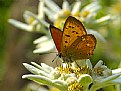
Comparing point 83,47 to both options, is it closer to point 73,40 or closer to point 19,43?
point 73,40

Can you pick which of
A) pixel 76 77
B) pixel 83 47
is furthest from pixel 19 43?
pixel 76 77

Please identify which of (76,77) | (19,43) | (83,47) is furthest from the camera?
(19,43)

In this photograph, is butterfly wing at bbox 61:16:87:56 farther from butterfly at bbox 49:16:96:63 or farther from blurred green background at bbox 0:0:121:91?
blurred green background at bbox 0:0:121:91

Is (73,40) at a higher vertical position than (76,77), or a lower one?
higher

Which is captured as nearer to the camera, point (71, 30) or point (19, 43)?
point (71, 30)

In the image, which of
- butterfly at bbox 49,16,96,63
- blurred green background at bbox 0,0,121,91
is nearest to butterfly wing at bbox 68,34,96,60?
butterfly at bbox 49,16,96,63

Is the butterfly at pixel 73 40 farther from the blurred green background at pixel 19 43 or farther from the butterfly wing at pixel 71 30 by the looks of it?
the blurred green background at pixel 19 43

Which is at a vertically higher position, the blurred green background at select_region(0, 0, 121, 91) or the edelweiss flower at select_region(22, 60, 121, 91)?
the blurred green background at select_region(0, 0, 121, 91)
